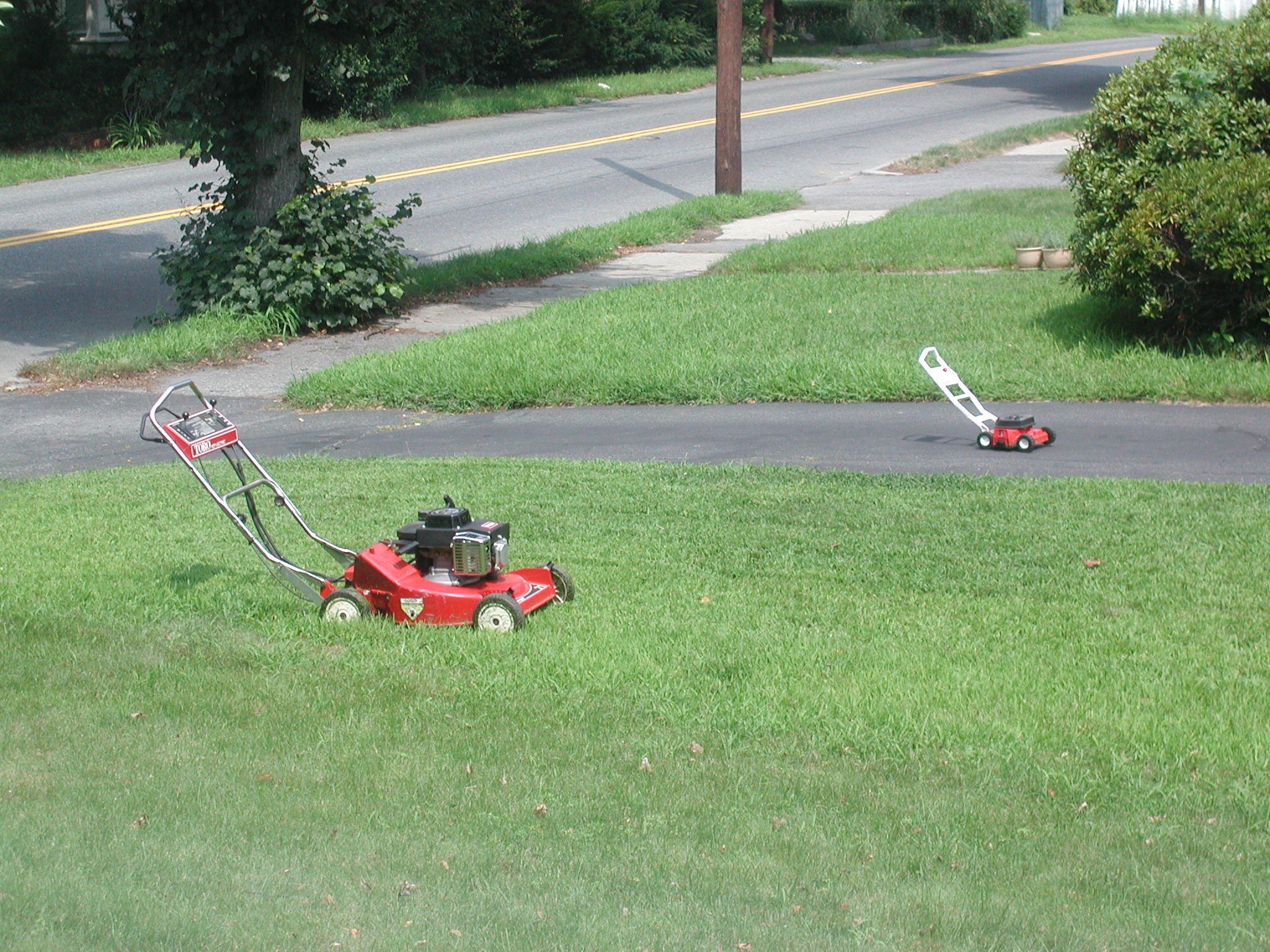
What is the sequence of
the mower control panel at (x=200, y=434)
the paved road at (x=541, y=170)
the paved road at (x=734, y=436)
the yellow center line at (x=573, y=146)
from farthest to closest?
the yellow center line at (x=573, y=146) → the paved road at (x=541, y=170) → the paved road at (x=734, y=436) → the mower control panel at (x=200, y=434)

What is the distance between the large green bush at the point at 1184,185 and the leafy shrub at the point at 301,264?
6.57 m

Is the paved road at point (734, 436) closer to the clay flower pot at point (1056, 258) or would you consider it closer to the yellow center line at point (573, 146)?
the yellow center line at point (573, 146)

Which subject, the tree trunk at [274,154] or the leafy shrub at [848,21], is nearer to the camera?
the tree trunk at [274,154]

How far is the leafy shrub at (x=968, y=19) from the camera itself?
48.5m

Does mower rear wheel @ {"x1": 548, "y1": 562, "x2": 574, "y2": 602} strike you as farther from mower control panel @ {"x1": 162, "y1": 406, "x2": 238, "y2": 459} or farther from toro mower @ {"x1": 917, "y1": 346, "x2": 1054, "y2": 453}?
toro mower @ {"x1": 917, "y1": 346, "x2": 1054, "y2": 453}

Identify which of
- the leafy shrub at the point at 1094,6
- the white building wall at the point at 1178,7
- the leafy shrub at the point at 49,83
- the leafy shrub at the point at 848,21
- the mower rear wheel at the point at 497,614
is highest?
the leafy shrub at the point at 1094,6

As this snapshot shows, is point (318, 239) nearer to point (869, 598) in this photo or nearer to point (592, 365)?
point (592, 365)

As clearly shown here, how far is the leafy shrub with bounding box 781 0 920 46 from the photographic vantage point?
46.9m

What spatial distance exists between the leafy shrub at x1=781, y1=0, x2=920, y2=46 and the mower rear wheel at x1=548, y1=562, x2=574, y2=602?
1718 inches

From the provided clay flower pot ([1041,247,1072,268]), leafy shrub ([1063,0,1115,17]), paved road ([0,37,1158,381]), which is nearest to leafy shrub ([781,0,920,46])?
paved road ([0,37,1158,381])

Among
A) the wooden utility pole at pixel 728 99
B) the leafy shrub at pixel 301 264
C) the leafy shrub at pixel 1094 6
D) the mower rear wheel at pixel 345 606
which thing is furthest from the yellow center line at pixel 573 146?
the leafy shrub at pixel 1094 6

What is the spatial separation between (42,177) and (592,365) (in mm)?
16139

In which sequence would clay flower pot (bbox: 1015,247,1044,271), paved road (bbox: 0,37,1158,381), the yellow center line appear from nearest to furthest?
clay flower pot (bbox: 1015,247,1044,271)
paved road (bbox: 0,37,1158,381)
the yellow center line

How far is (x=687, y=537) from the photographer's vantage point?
7273 millimetres
